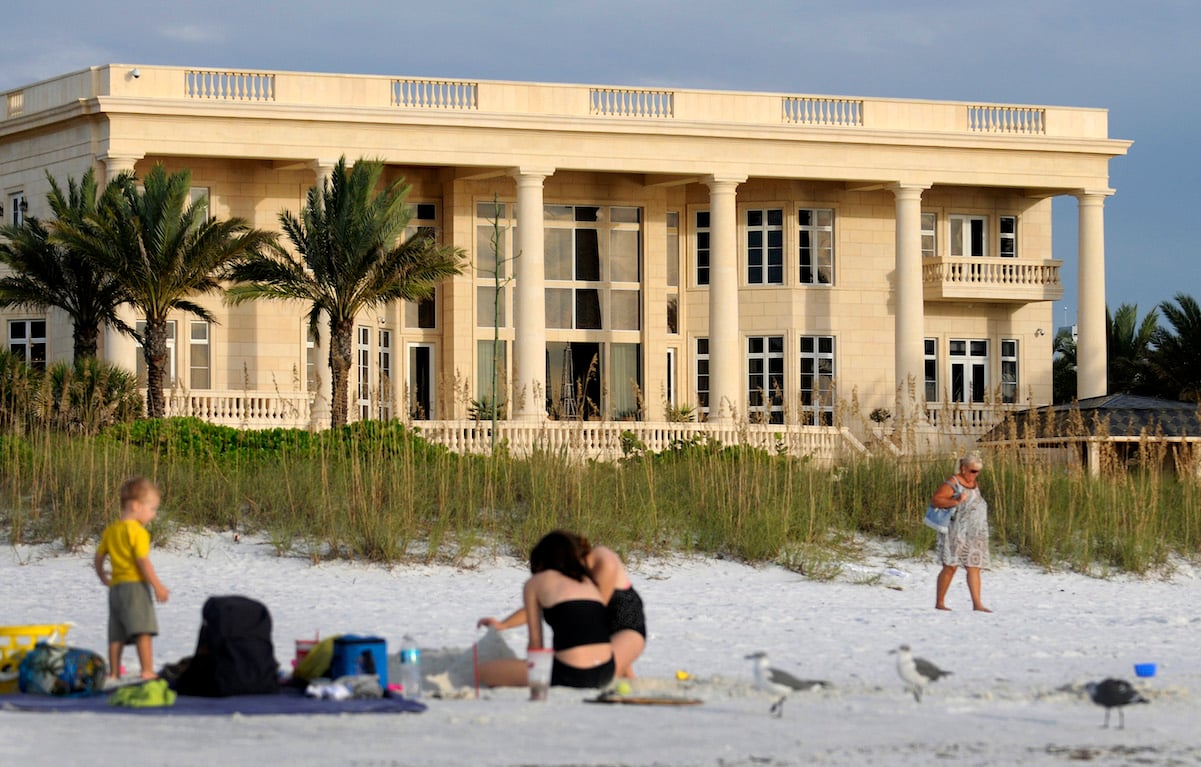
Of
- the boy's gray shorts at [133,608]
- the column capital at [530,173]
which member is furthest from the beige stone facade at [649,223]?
the boy's gray shorts at [133,608]

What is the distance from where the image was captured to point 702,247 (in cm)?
4603

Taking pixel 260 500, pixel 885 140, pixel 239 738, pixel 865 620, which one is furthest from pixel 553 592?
pixel 885 140

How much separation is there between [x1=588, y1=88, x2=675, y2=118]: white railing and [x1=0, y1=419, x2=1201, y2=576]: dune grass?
19779 mm

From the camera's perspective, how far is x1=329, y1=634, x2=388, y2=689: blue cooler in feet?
38.1

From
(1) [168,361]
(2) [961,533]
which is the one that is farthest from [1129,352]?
(2) [961,533]

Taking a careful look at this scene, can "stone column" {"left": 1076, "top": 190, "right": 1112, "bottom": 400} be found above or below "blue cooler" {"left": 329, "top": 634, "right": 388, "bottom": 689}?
above

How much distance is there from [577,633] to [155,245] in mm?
21183

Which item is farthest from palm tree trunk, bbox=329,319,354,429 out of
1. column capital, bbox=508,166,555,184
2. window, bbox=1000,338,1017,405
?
window, bbox=1000,338,1017,405

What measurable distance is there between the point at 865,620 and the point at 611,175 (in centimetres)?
2866

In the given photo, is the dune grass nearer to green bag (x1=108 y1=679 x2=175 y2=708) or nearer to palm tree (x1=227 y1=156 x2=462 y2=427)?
green bag (x1=108 y1=679 x2=175 y2=708)

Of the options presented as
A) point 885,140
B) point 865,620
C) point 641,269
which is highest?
point 885,140

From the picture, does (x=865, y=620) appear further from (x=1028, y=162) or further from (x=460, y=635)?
(x=1028, y=162)

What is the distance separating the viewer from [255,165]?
4231cm

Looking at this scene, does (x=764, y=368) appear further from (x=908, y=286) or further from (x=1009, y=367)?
(x=1009, y=367)
